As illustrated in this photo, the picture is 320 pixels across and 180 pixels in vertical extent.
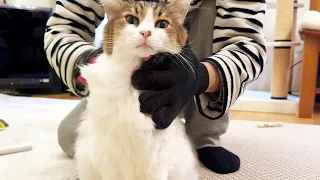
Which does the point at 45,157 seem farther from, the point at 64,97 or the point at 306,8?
the point at 306,8

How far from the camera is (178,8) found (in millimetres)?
720

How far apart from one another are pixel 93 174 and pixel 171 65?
11.4 inches

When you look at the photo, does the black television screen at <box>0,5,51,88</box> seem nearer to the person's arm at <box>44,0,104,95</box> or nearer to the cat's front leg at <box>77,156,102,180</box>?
the person's arm at <box>44,0,104,95</box>

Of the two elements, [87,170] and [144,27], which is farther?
[87,170]

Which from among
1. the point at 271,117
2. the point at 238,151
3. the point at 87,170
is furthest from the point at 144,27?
the point at 271,117

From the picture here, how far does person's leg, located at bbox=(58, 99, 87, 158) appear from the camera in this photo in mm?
1094

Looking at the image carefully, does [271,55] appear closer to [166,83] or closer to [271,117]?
[271,117]

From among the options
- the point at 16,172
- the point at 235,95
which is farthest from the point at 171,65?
the point at 16,172

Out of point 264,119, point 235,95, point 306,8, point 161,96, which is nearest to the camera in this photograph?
point 161,96

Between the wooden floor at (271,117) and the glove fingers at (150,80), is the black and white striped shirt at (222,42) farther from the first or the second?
the wooden floor at (271,117)

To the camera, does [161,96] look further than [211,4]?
No

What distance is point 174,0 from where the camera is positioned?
2.34ft

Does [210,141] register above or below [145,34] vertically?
below

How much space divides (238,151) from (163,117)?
2.18 ft
